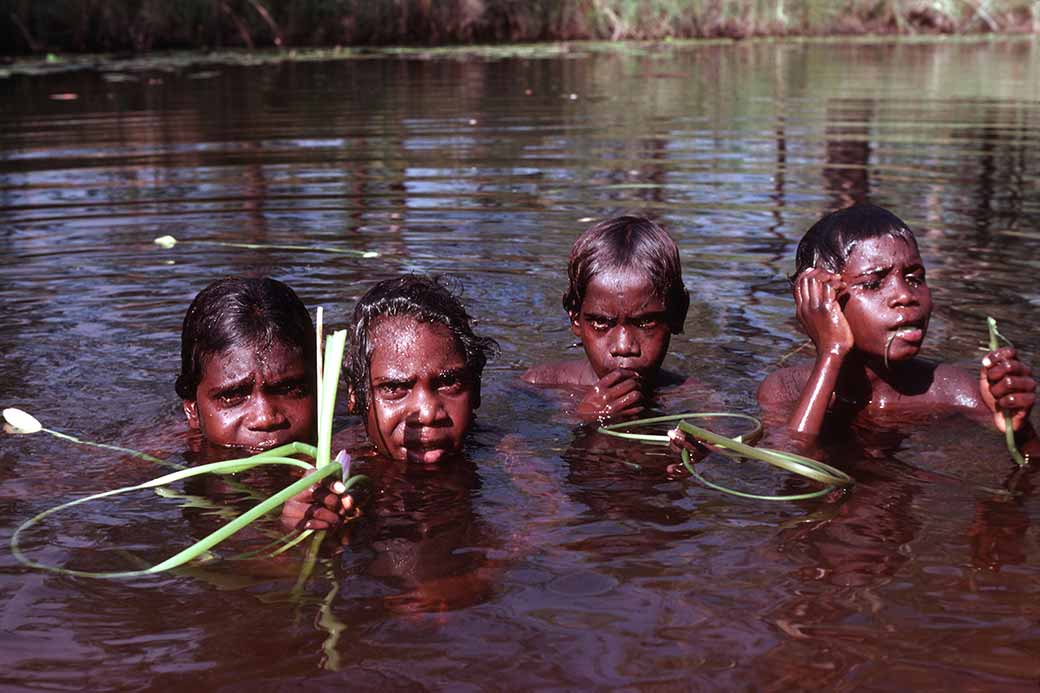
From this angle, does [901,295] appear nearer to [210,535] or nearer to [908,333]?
[908,333]

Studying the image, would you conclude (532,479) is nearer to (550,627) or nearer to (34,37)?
(550,627)

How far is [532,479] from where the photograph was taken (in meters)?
4.21

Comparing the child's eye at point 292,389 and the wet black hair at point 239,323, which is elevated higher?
the wet black hair at point 239,323

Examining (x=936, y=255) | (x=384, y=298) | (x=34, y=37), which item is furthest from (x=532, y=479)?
(x=34, y=37)

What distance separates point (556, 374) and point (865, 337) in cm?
147

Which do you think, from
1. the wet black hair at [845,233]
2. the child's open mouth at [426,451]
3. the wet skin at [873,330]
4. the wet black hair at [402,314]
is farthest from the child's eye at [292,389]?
the wet black hair at [845,233]

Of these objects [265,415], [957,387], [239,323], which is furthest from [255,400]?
[957,387]

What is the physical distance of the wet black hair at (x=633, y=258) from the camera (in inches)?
195

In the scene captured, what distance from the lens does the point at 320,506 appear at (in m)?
3.53

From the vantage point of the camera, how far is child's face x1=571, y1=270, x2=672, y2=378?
4.91m

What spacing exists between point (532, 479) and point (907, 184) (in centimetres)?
645

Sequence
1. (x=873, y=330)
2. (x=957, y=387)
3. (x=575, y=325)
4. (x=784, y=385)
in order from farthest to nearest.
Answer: (x=575, y=325), (x=784, y=385), (x=957, y=387), (x=873, y=330)

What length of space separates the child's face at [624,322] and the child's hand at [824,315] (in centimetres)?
68

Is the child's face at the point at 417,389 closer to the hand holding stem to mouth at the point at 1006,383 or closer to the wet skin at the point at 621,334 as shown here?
the wet skin at the point at 621,334
